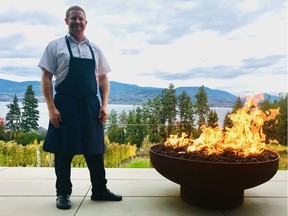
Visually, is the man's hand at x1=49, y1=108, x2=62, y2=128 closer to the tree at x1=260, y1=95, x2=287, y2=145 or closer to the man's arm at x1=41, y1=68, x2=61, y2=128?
the man's arm at x1=41, y1=68, x2=61, y2=128

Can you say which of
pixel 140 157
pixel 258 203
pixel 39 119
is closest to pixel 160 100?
pixel 140 157

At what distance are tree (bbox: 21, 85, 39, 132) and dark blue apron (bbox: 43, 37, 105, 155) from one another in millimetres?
2385

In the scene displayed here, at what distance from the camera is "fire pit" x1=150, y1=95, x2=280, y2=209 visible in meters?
2.06

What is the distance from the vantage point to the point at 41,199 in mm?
2506

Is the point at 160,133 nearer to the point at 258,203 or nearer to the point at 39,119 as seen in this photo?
the point at 39,119

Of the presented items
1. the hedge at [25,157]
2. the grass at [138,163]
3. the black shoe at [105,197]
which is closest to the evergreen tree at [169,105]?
the grass at [138,163]

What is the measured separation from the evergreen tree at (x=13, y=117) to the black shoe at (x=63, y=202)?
260cm

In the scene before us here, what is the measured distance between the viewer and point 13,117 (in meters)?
4.60

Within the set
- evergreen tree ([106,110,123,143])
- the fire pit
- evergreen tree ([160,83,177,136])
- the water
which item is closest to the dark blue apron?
the fire pit

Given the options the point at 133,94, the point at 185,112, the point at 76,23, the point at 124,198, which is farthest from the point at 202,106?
the point at 76,23

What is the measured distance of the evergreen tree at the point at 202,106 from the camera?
456 cm

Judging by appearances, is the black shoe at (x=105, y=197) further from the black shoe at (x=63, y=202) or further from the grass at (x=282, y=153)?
the grass at (x=282, y=153)

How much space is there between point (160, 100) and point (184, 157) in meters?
2.54

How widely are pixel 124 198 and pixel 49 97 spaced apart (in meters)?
1.00
